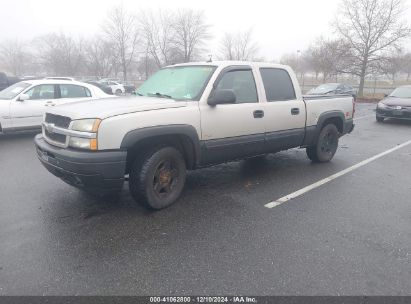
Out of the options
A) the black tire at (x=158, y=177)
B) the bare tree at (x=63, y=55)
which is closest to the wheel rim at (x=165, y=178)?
the black tire at (x=158, y=177)

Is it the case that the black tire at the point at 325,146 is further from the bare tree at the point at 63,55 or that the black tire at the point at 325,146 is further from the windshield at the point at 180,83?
the bare tree at the point at 63,55

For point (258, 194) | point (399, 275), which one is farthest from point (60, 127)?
point (399, 275)

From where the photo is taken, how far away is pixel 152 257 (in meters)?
3.02

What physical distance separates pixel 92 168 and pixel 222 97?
69.8 inches

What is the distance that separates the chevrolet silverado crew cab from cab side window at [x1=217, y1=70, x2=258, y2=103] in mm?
15

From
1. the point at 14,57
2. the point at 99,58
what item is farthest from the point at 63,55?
the point at 14,57

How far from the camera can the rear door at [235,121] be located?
427 centimetres

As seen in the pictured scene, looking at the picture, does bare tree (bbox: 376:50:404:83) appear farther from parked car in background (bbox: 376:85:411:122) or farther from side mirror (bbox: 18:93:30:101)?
side mirror (bbox: 18:93:30:101)

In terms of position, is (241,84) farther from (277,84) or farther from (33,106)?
(33,106)

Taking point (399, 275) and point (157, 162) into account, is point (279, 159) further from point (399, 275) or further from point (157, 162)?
point (399, 275)

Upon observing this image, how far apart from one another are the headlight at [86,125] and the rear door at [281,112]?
8.38 feet

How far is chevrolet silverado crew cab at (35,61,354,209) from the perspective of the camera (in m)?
3.47

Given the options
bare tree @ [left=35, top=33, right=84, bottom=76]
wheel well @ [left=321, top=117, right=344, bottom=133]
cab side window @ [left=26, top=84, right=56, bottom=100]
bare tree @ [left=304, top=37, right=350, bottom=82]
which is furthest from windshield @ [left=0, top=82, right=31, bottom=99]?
bare tree @ [left=35, top=33, right=84, bottom=76]

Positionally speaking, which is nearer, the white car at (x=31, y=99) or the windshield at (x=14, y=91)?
the white car at (x=31, y=99)
